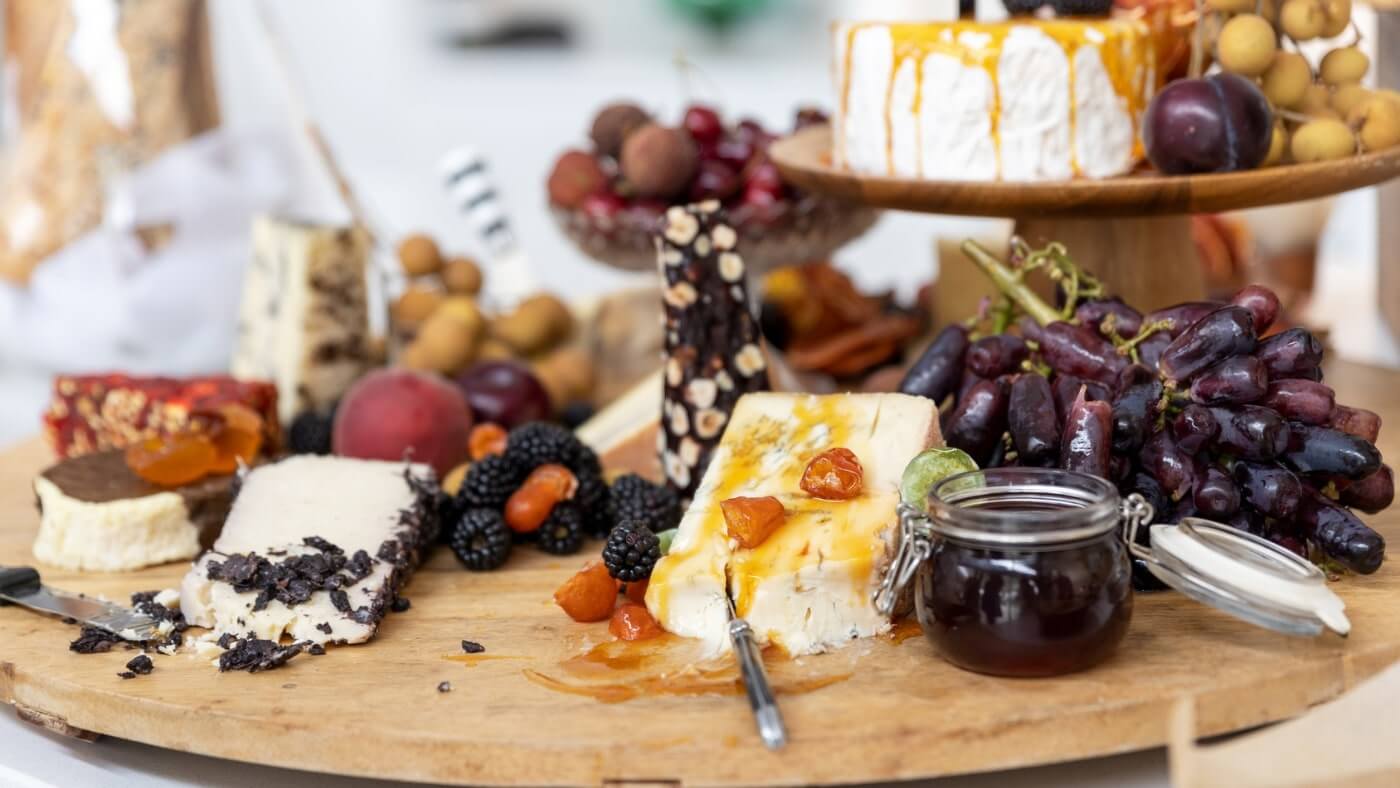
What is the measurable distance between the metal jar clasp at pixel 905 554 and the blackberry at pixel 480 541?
450 mm

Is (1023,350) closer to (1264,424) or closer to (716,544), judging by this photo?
(1264,424)

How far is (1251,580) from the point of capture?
113cm

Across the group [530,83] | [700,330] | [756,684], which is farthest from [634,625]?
[530,83]

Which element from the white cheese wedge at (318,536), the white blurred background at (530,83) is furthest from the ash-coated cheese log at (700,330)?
the white blurred background at (530,83)

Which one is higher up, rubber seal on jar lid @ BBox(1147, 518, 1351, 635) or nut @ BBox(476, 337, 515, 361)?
rubber seal on jar lid @ BBox(1147, 518, 1351, 635)

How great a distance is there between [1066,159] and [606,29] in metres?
4.14

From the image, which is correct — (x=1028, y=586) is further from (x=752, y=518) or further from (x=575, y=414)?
(x=575, y=414)

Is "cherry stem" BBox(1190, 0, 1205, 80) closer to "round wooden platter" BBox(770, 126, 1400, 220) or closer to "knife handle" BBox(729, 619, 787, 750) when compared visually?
"round wooden platter" BBox(770, 126, 1400, 220)

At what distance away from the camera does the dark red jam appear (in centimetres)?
111

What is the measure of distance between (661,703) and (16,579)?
0.70m

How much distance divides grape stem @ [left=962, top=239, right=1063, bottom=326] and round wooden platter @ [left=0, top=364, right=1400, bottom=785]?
0.32 meters

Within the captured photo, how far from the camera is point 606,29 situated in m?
5.53

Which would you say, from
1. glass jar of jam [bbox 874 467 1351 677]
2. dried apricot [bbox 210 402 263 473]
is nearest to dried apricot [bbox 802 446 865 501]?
glass jar of jam [bbox 874 467 1351 677]

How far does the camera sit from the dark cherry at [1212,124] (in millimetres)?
1495
